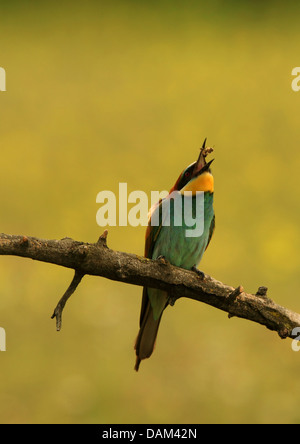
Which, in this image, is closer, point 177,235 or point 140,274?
point 140,274

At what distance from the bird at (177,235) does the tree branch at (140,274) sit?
0.28 m

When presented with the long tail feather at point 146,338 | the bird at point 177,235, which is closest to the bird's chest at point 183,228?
the bird at point 177,235

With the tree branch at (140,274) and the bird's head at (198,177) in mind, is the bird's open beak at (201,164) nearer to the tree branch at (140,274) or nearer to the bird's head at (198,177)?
the bird's head at (198,177)

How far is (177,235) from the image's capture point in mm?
2162

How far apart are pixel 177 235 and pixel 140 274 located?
49 centimetres

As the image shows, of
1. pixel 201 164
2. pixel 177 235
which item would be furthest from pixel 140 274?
pixel 201 164

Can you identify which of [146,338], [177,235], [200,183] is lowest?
[146,338]

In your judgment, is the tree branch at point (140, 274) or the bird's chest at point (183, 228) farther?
the bird's chest at point (183, 228)

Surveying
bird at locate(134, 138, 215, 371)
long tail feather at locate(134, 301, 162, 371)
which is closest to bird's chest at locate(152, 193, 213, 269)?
bird at locate(134, 138, 215, 371)

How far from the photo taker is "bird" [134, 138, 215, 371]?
214cm

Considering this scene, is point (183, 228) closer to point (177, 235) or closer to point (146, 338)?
point (177, 235)

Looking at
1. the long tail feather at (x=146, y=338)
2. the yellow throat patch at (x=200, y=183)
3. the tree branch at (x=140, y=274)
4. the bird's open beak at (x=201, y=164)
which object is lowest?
the long tail feather at (x=146, y=338)

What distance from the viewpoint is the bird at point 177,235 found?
2.14 metres

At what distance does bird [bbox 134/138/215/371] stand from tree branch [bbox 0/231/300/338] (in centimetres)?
28
